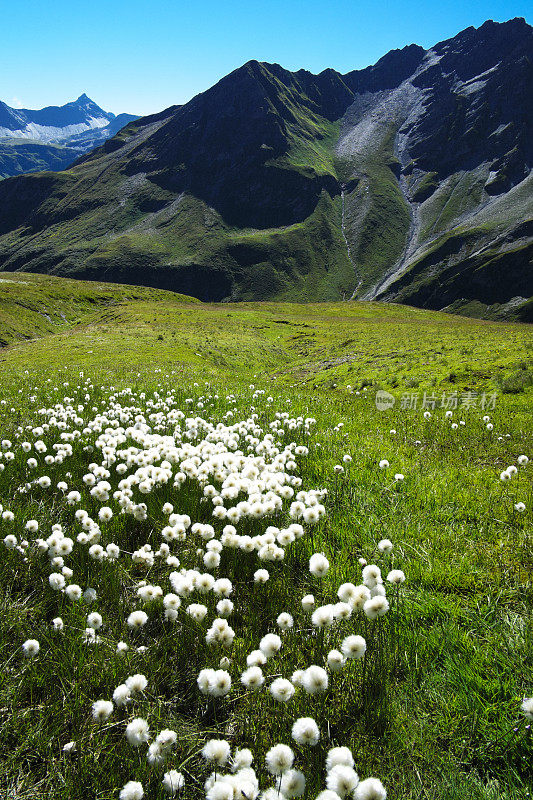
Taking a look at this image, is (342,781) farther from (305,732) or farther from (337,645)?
(337,645)

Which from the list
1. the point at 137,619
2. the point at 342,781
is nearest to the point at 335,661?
the point at 342,781

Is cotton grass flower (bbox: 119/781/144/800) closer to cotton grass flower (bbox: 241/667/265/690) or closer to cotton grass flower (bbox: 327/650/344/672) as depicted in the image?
cotton grass flower (bbox: 241/667/265/690)

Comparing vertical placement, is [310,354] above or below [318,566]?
below

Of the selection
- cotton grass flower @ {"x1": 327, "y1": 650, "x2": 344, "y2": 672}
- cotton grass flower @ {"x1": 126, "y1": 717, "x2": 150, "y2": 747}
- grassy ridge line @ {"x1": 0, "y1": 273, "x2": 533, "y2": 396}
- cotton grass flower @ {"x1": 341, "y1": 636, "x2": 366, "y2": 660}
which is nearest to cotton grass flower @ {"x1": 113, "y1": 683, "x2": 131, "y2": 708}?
cotton grass flower @ {"x1": 126, "y1": 717, "x2": 150, "y2": 747}

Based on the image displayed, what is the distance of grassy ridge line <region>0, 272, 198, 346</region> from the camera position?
71500mm

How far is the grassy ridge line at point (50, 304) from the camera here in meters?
71.5

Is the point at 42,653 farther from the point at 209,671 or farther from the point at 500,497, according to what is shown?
the point at 500,497

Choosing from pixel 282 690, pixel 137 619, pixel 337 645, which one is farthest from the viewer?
pixel 137 619

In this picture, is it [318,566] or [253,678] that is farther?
[318,566]

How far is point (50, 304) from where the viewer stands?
9019cm

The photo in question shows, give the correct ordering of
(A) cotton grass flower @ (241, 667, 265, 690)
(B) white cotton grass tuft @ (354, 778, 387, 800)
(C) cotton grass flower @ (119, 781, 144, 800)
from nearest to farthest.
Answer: (B) white cotton grass tuft @ (354, 778, 387, 800), (C) cotton grass flower @ (119, 781, 144, 800), (A) cotton grass flower @ (241, 667, 265, 690)

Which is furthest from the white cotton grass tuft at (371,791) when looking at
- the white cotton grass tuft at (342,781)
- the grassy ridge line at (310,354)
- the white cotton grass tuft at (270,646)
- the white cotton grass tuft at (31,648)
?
the grassy ridge line at (310,354)

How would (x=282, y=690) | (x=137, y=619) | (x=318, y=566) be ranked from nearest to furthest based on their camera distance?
(x=282, y=690), (x=137, y=619), (x=318, y=566)

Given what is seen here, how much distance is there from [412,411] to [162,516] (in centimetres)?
915
